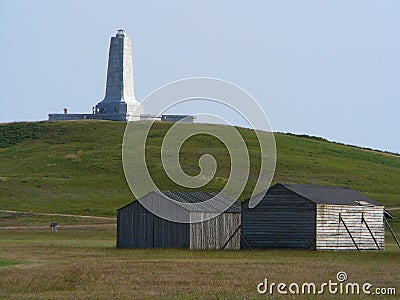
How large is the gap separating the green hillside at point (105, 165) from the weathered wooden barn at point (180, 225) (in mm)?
35524

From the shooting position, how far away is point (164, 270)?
4669cm

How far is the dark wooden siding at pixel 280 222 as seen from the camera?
69.2 m

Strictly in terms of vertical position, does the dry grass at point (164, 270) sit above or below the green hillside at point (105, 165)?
below

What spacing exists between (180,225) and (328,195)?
1094 centimetres

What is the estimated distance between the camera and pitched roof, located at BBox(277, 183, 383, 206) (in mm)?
70000

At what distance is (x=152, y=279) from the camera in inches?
1658

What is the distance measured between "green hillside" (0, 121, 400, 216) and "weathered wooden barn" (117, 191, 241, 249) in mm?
35524

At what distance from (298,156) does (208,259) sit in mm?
102115

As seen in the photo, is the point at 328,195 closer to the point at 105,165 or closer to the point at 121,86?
the point at 105,165

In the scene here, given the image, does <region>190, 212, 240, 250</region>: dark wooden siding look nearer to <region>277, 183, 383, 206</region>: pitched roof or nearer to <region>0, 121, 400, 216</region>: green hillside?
<region>277, 183, 383, 206</region>: pitched roof

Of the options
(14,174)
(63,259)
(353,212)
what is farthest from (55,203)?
(63,259)

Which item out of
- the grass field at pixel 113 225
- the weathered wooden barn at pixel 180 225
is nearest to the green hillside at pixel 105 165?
the grass field at pixel 113 225
